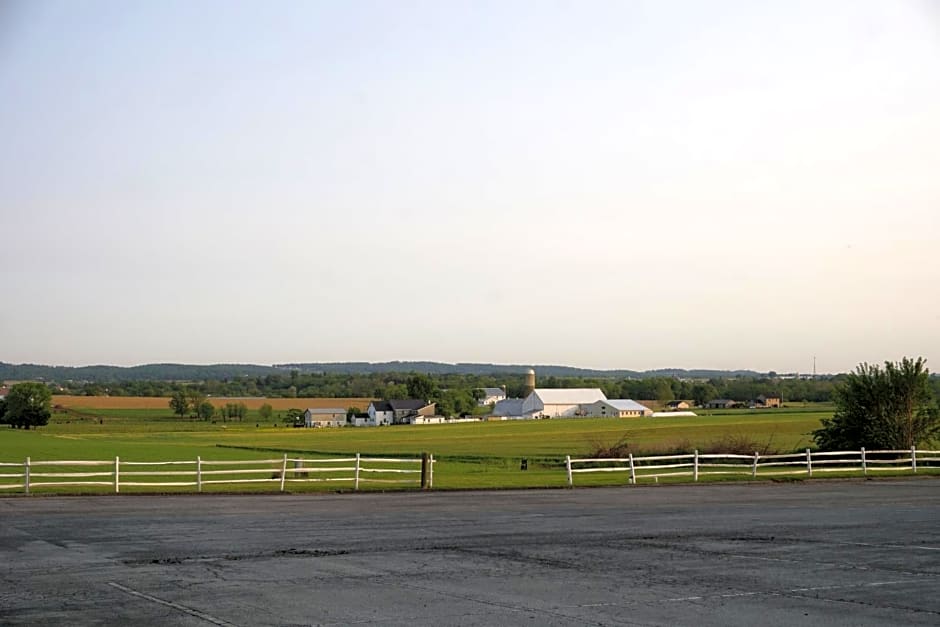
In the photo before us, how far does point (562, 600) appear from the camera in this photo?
12844 millimetres

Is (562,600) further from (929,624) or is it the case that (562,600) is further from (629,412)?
(629,412)

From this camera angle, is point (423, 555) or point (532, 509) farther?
point (532, 509)

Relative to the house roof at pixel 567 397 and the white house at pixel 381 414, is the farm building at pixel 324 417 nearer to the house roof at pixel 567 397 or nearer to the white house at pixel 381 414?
the white house at pixel 381 414

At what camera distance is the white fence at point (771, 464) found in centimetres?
3831

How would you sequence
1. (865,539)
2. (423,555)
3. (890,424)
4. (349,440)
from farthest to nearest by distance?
(349,440) → (890,424) → (865,539) → (423,555)

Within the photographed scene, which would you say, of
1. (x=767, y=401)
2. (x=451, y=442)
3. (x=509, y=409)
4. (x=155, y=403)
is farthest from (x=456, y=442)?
(x=155, y=403)

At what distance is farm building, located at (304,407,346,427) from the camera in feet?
512

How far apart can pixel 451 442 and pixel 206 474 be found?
51059 mm

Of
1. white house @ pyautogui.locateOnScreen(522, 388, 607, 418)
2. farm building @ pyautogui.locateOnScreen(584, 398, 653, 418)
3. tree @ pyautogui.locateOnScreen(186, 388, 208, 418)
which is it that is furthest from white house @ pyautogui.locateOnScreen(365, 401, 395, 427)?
farm building @ pyautogui.locateOnScreen(584, 398, 653, 418)

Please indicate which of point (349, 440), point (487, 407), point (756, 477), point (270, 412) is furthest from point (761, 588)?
point (487, 407)

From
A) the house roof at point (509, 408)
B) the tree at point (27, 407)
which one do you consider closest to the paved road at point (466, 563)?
the tree at point (27, 407)

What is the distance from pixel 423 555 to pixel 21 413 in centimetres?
11514

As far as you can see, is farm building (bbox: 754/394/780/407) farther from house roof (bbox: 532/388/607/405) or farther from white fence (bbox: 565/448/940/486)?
white fence (bbox: 565/448/940/486)

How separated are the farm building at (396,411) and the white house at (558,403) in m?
15.5
